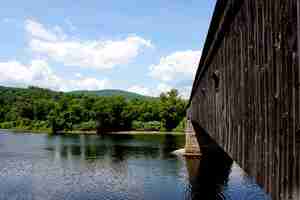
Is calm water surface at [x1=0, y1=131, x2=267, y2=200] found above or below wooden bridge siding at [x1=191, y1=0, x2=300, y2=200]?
below

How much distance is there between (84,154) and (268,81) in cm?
4650

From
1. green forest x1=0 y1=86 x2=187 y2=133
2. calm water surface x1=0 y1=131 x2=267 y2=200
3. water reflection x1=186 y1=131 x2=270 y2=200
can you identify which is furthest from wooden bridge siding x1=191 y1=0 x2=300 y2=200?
green forest x1=0 y1=86 x2=187 y2=133

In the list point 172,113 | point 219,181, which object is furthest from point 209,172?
point 172,113

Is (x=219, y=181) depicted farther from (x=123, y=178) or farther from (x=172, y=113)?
(x=172, y=113)

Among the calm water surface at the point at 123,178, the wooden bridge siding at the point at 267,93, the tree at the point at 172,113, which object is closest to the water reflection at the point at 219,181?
the calm water surface at the point at 123,178

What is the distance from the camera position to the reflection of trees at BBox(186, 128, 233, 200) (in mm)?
26266

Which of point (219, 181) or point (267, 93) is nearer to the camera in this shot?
point (267, 93)

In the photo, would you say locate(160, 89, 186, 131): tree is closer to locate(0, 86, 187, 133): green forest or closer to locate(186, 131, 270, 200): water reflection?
locate(0, 86, 187, 133): green forest

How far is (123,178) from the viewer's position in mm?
31750

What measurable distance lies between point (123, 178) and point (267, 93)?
90.1 feet

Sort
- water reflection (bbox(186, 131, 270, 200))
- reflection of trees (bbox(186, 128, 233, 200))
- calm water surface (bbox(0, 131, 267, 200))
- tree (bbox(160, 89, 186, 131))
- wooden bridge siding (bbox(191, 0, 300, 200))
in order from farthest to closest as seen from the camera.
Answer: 1. tree (bbox(160, 89, 186, 131))
2. reflection of trees (bbox(186, 128, 233, 200))
3. calm water surface (bbox(0, 131, 267, 200))
4. water reflection (bbox(186, 131, 270, 200))
5. wooden bridge siding (bbox(191, 0, 300, 200))

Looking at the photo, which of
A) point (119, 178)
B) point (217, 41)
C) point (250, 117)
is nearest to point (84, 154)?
point (119, 178)

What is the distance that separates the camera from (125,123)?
10931 cm

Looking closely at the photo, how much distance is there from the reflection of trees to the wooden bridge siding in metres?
18.3
